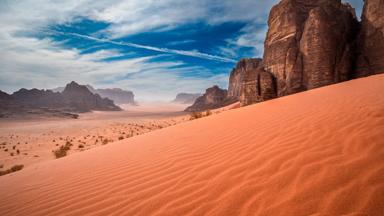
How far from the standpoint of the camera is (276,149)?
3.00 metres

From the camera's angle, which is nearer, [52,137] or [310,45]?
[310,45]

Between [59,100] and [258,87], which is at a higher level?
[59,100]

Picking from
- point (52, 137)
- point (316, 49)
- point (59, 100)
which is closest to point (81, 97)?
point (59, 100)

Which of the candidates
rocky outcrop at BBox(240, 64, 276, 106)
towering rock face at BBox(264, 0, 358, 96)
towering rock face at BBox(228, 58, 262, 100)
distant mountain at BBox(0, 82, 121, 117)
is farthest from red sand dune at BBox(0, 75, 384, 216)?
distant mountain at BBox(0, 82, 121, 117)

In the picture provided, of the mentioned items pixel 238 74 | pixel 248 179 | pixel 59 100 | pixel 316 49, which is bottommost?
pixel 248 179

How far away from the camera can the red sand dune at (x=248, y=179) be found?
1841 millimetres

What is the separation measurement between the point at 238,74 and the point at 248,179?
180 ft

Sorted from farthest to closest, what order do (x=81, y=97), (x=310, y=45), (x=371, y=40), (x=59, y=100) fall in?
(x=81, y=97) → (x=59, y=100) → (x=310, y=45) → (x=371, y=40)

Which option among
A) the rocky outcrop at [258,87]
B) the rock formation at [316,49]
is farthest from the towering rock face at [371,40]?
the rocky outcrop at [258,87]

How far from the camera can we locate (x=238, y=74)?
5488 cm

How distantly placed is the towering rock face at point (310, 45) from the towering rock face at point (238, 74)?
112 ft

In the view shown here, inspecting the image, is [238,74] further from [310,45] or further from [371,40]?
[371,40]

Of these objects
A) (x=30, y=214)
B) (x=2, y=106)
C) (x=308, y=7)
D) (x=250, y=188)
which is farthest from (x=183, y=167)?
(x=2, y=106)

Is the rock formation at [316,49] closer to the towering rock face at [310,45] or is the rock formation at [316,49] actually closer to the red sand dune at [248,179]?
the towering rock face at [310,45]
